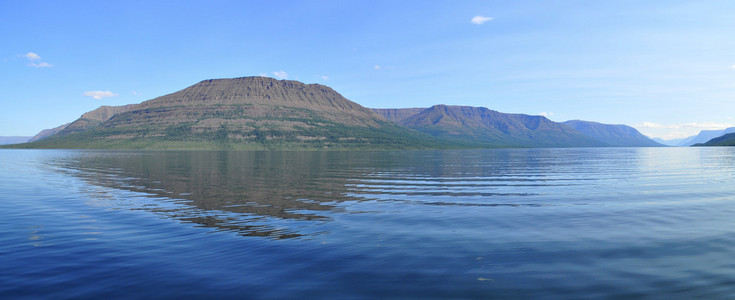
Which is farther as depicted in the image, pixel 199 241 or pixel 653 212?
pixel 653 212

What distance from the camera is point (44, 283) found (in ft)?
46.3

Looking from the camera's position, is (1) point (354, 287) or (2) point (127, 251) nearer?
(1) point (354, 287)

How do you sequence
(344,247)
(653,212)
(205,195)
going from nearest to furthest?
(344,247) → (653,212) → (205,195)

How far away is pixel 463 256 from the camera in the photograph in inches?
697

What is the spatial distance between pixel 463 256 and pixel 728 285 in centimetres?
945

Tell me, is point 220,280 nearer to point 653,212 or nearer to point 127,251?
point 127,251

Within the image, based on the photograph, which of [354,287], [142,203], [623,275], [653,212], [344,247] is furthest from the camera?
[142,203]

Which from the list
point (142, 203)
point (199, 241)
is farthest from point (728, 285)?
point (142, 203)

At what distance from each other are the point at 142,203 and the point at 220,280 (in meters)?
24.4

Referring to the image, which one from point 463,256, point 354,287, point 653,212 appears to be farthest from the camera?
point 653,212

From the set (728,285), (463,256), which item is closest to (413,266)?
(463,256)

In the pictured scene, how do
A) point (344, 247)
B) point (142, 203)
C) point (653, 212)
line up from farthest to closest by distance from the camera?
point (142, 203)
point (653, 212)
point (344, 247)

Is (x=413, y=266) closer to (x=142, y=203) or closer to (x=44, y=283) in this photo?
(x=44, y=283)

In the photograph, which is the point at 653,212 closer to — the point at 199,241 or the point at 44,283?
the point at 199,241
